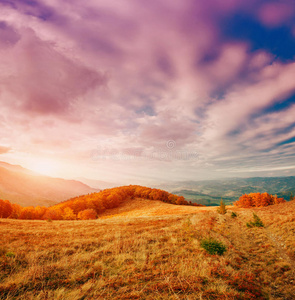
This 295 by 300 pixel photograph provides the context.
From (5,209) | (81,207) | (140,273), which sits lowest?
(5,209)

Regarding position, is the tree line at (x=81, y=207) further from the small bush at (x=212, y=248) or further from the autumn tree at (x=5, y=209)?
the small bush at (x=212, y=248)

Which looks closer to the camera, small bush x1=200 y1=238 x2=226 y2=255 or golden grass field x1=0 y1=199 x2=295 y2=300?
golden grass field x1=0 y1=199 x2=295 y2=300

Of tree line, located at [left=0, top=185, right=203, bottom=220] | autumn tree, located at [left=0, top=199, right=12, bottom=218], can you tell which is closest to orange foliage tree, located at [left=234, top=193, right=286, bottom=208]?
tree line, located at [left=0, top=185, right=203, bottom=220]

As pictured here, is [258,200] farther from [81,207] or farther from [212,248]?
[81,207]

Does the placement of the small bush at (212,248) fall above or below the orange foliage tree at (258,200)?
above

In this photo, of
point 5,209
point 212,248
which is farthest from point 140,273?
point 5,209

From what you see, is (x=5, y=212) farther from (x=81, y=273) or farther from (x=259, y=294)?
(x=259, y=294)

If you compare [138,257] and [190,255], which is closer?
[138,257]

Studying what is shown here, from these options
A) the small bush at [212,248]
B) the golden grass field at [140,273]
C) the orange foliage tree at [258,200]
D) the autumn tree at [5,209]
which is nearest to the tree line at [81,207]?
the autumn tree at [5,209]

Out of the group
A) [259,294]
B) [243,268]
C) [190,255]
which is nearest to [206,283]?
[259,294]

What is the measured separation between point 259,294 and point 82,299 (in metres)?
7.19

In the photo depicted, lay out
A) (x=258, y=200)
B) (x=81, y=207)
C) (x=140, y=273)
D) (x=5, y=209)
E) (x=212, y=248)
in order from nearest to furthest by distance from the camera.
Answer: (x=140, y=273) < (x=212, y=248) < (x=5, y=209) < (x=258, y=200) < (x=81, y=207)

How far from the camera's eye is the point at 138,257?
811cm

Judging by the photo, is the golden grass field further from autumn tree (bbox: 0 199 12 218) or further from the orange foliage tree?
autumn tree (bbox: 0 199 12 218)
